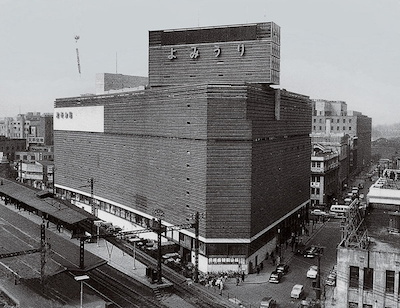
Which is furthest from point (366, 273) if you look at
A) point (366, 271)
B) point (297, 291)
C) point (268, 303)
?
point (297, 291)

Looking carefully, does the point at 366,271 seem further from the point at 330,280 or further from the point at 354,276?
the point at 330,280

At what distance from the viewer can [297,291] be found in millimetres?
58062

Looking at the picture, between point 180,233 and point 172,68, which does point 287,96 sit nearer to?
point 172,68

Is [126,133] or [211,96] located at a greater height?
[211,96]

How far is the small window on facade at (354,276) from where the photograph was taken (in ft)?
A: 149

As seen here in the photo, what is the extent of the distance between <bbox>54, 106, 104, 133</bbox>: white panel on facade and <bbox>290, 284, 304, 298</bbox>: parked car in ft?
180

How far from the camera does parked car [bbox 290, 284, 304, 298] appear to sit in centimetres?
5772

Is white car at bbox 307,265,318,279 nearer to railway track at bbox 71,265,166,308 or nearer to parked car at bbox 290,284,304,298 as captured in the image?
parked car at bbox 290,284,304,298

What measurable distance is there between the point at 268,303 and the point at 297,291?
17.7 ft

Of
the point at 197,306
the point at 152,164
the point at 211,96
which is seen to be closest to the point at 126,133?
the point at 152,164

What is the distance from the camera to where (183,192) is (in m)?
73.6

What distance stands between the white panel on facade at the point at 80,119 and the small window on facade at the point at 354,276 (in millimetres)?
65364

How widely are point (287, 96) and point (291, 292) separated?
37.5 metres

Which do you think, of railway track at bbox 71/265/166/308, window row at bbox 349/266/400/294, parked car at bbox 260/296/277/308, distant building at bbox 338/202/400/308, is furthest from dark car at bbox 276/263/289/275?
window row at bbox 349/266/400/294
